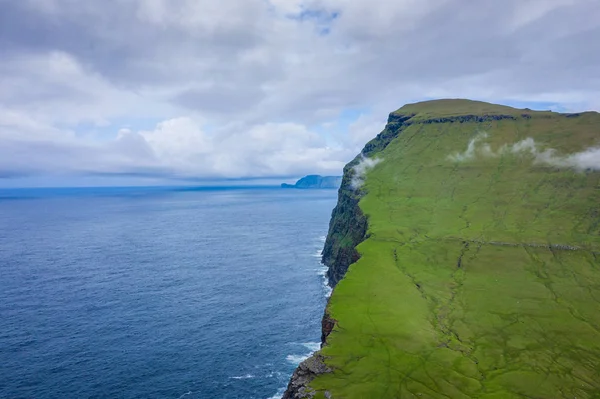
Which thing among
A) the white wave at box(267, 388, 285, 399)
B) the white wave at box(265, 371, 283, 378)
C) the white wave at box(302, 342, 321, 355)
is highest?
the white wave at box(302, 342, 321, 355)

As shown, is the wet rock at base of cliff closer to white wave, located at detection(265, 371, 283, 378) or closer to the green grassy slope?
the green grassy slope

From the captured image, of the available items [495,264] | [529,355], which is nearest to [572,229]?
[495,264]

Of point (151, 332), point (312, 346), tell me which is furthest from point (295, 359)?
point (151, 332)

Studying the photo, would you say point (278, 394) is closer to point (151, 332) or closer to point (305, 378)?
point (305, 378)

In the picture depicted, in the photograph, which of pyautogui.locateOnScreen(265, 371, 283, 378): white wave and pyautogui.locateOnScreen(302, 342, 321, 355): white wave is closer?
pyautogui.locateOnScreen(265, 371, 283, 378): white wave

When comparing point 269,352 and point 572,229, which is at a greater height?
point 572,229

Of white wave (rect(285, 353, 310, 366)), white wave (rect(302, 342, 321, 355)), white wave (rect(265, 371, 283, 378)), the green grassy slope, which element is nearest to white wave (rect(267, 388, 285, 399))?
white wave (rect(265, 371, 283, 378))

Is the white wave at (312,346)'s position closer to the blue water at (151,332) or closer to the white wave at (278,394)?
the blue water at (151,332)

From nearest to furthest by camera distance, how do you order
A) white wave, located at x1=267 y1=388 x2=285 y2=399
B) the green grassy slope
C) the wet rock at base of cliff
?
1. the wet rock at base of cliff
2. the green grassy slope
3. white wave, located at x1=267 y1=388 x2=285 y2=399

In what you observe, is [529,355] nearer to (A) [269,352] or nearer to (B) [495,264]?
(B) [495,264]
